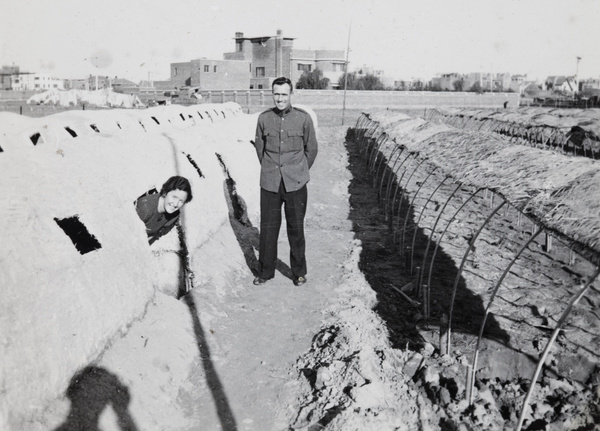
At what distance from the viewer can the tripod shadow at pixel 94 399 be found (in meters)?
3.68

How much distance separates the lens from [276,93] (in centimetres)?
592

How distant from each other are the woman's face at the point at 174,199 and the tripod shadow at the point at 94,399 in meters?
1.77

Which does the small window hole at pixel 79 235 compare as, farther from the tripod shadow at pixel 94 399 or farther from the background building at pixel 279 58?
the background building at pixel 279 58

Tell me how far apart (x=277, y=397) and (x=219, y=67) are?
51568 mm

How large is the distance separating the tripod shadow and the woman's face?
177 centimetres

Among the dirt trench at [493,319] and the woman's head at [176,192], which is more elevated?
the woman's head at [176,192]

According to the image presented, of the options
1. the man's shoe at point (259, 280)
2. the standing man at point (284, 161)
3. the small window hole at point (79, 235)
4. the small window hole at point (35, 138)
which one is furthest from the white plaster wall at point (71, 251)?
the small window hole at point (35, 138)

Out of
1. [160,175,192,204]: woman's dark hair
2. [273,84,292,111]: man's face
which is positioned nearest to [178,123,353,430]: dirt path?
[160,175,192,204]: woman's dark hair

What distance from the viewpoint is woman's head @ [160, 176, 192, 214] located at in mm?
5285

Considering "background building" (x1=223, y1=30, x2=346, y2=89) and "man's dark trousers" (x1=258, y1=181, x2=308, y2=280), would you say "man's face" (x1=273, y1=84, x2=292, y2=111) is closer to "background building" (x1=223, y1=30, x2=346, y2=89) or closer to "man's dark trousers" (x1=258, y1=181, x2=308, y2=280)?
"man's dark trousers" (x1=258, y1=181, x2=308, y2=280)

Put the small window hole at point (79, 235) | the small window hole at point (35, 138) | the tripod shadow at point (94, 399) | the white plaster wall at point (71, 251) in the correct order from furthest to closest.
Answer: the small window hole at point (35, 138) < the small window hole at point (79, 235) < the tripod shadow at point (94, 399) < the white plaster wall at point (71, 251)

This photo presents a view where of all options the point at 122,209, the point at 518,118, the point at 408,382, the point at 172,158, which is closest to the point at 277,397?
the point at 408,382

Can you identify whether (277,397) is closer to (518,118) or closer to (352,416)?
(352,416)

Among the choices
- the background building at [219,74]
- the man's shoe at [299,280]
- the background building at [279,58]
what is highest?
the background building at [279,58]
